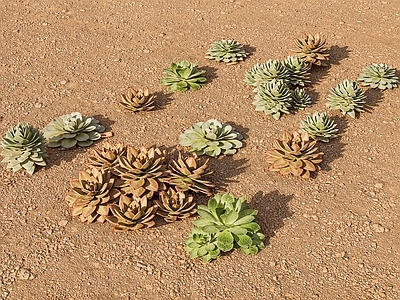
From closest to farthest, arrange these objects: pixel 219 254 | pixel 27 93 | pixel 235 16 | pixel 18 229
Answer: pixel 219 254, pixel 18 229, pixel 27 93, pixel 235 16

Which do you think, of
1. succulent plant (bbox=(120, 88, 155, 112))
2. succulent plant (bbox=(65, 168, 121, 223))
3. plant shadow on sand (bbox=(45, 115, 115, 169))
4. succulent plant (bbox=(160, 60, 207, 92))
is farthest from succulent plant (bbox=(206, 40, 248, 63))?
succulent plant (bbox=(65, 168, 121, 223))

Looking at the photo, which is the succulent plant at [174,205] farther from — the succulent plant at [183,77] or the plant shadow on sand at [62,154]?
the succulent plant at [183,77]

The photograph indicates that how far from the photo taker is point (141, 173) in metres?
5.12

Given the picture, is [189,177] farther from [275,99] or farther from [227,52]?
[227,52]

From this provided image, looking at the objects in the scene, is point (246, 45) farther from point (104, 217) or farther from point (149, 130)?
point (104, 217)

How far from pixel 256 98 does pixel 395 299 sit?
318 centimetres

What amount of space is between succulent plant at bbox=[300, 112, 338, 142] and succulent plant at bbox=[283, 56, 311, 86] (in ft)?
3.20

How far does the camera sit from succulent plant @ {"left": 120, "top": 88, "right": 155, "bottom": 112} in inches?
257

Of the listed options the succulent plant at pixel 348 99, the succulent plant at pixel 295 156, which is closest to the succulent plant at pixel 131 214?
the succulent plant at pixel 295 156

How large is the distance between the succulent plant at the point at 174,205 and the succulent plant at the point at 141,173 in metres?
0.12

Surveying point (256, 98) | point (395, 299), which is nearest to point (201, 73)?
point (256, 98)

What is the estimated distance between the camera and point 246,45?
319 inches

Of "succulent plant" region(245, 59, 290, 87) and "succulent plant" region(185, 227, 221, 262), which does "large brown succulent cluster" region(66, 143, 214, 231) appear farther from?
"succulent plant" region(245, 59, 290, 87)

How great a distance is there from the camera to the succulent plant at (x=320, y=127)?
605cm
